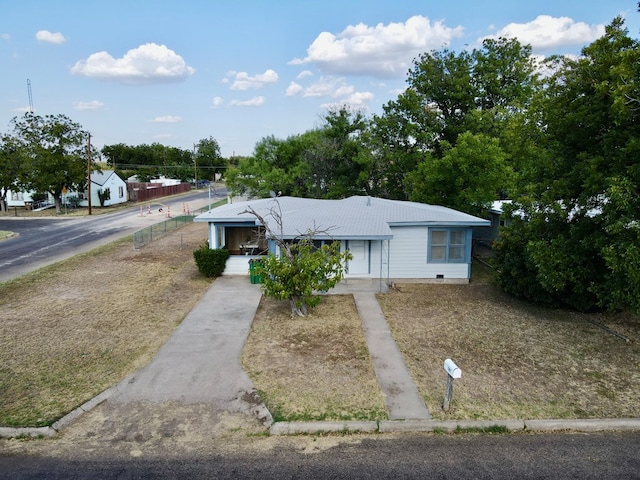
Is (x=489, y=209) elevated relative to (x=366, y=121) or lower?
lower

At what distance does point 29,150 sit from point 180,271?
3086 centimetres

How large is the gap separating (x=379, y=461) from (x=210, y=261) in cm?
1225

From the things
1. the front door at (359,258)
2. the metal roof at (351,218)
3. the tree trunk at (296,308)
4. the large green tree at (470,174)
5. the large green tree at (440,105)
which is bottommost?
the tree trunk at (296,308)

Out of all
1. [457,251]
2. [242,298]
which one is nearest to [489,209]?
[457,251]

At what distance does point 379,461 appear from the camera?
6.68 meters

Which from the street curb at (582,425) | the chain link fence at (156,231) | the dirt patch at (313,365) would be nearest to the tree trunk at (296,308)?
the dirt patch at (313,365)

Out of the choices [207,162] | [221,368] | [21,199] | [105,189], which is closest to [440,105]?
[221,368]

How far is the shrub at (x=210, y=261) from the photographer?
17516 mm

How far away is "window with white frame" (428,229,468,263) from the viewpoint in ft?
56.0

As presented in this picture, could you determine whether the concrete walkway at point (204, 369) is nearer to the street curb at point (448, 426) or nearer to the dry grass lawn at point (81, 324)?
the dry grass lawn at point (81, 324)

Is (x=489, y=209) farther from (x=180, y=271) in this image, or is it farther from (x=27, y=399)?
(x=27, y=399)

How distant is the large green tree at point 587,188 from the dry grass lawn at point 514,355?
0.94 metres

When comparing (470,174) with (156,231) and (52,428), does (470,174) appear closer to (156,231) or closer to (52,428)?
(52,428)

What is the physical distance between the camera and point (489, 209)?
21906 millimetres
